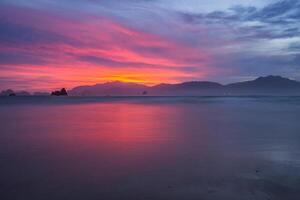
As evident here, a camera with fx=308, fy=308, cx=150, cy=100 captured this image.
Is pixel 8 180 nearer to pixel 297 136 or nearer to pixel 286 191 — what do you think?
pixel 286 191

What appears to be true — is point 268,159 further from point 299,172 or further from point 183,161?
point 183,161

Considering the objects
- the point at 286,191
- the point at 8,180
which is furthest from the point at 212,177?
the point at 8,180

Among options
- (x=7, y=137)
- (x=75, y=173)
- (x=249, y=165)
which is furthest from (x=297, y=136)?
(x=7, y=137)

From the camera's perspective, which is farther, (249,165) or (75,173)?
(249,165)

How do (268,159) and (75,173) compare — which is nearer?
(75,173)

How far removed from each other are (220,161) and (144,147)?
3.12 metres

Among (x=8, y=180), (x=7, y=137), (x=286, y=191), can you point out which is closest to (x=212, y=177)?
(x=286, y=191)

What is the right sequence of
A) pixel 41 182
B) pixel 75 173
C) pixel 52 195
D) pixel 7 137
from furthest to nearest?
pixel 7 137, pixel 75 173, pixel 41 182, pixel 52 195

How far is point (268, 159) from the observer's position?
339 inches

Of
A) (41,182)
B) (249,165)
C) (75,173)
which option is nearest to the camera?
(41,182)

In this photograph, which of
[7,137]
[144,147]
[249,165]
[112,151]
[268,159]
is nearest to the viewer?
[249,165]

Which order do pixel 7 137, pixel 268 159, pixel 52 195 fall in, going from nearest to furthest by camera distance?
1. pixel 52 195
2. pixel 268 159
3. pixel 7 137

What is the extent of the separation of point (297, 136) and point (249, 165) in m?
6.84

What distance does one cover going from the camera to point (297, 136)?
532 inches
